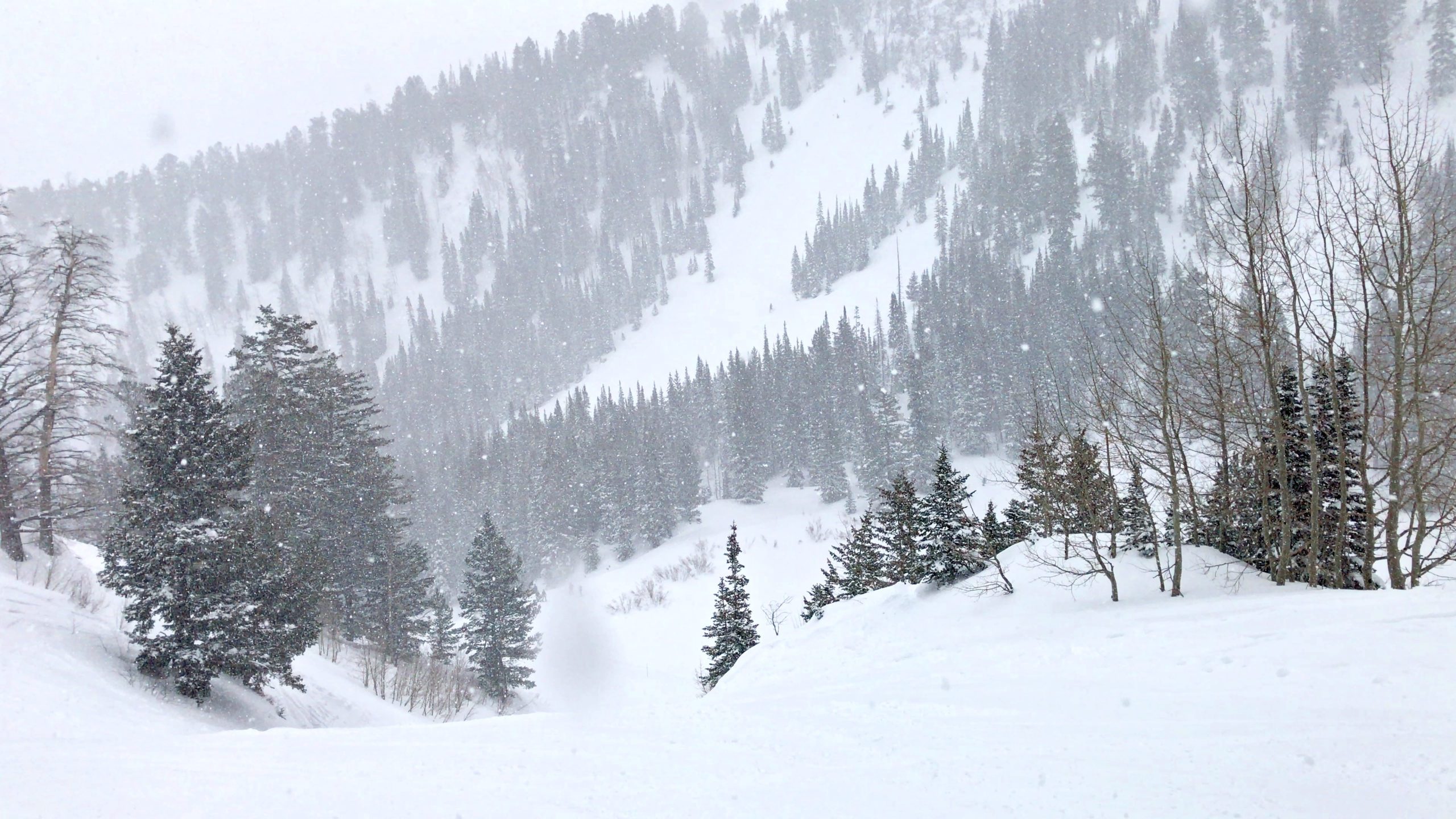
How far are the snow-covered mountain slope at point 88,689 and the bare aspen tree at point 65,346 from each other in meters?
1.67

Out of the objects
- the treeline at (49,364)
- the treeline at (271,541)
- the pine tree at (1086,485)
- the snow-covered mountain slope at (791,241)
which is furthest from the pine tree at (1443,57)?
the treeline at (49,364)

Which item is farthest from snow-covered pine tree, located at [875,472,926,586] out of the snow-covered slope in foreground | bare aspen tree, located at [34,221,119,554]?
bare aspen tree, located at [34,221,119,554]

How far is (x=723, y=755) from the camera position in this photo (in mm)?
6715

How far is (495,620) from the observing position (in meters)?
25.3

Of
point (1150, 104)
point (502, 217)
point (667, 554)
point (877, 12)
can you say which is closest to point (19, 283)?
point (667, 554)

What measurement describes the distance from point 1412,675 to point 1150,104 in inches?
5348

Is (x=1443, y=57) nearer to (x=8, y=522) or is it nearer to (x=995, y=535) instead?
(x=995, y=535)

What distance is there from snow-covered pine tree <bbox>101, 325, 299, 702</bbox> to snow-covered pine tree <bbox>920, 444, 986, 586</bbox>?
1347cm

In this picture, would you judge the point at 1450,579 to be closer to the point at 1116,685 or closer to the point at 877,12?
the point at 1116,685

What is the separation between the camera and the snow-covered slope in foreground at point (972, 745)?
4.93m

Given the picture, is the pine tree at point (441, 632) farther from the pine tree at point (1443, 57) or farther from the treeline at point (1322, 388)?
the pine tree at point (1443, 57)

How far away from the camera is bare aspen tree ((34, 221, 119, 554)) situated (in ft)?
51.9

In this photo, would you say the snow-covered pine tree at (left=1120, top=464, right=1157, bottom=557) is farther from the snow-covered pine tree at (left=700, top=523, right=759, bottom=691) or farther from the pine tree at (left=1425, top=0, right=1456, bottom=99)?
the pine tree at (left=1425, top=0, right=1456, bottom=99)

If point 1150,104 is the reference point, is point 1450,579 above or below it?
below
